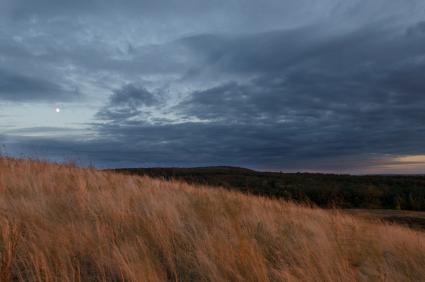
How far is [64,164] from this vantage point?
39.2ft

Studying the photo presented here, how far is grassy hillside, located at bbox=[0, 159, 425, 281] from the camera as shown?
3779 mm

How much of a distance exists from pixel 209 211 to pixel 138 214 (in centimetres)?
118

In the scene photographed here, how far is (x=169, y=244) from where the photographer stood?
4586 mm

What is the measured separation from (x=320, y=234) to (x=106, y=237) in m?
3.29

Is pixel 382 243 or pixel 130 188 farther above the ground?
pixel 130 188

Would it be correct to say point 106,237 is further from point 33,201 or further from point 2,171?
point 2,171

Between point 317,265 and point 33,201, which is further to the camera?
point 33,201

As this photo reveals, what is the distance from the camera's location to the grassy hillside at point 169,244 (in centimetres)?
378

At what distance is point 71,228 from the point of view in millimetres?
4793

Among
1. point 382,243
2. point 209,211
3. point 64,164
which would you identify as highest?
point 64,164

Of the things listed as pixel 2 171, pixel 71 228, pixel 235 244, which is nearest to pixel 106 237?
pixel 71 228

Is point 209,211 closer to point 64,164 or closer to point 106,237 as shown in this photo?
point 106,237

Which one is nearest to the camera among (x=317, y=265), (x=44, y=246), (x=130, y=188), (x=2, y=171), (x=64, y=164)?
(x=44, y=246)

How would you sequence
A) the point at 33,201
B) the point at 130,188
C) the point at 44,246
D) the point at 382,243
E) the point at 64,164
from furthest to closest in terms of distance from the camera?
1. the point at 64,164
2. the point at 130,188
3. the point at 382,243
4. the point at 33,201
5. the point at 44,246
